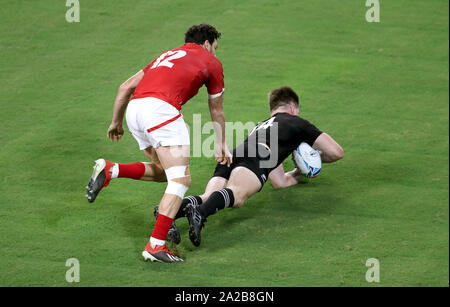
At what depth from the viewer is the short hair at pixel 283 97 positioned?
5.85 metres

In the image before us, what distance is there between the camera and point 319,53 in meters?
8.77

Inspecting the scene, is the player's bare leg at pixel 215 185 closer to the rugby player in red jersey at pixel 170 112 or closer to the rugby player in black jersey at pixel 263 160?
the rugby player in black jersey at pixel 263 160

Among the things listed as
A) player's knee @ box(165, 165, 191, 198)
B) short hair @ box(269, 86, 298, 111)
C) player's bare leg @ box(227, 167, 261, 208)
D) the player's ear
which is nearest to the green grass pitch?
player's bare leg @ box(227, 167, 261, 208)

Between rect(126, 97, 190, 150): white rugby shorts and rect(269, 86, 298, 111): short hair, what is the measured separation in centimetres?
144

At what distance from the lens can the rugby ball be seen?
5.58 metres

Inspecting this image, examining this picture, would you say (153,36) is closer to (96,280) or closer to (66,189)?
(66,189)

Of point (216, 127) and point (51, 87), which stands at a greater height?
point (51, 87)

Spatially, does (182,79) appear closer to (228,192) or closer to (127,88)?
(127,88)

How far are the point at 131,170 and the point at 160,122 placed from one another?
0.76 metres

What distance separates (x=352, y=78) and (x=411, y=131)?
147 cm

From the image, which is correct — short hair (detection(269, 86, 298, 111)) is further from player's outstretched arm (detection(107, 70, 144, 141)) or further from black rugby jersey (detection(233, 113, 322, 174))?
player's outstretched arm (detection(107, 70, 144, 141))

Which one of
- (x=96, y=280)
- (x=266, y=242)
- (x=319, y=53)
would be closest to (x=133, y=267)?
(x=96, y=280)

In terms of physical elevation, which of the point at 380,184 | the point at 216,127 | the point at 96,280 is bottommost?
the point at 96,280

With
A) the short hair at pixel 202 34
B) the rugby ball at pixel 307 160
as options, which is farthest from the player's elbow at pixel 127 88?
the rugby ball at pixel 307 160
